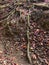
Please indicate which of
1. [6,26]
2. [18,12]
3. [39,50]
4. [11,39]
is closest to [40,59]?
[39,50]

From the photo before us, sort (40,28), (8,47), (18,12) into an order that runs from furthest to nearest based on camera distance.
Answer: (18,12), (40,28), (8,47)

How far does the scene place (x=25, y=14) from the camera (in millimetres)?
11016

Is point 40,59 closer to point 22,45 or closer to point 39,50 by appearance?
point 39,50

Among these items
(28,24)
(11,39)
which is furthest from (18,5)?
(11,39)

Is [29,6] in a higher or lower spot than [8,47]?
higher

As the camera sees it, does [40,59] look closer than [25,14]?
Yes

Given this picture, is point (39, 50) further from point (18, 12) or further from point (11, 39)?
point (18, 12)

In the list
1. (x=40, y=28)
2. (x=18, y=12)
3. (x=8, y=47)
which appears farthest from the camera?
(x=18, y=12)

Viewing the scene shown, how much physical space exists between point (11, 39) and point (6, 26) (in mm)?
Result: 753

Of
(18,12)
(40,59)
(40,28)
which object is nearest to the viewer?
(40,59)

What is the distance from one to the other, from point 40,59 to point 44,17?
8.50 ft

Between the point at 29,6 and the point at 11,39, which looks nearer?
the point at 11,39

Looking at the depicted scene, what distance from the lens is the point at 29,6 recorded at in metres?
11.7

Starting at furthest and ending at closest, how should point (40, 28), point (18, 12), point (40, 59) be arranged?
point (18, 12)
point (40, 28)
point (40, 59)
